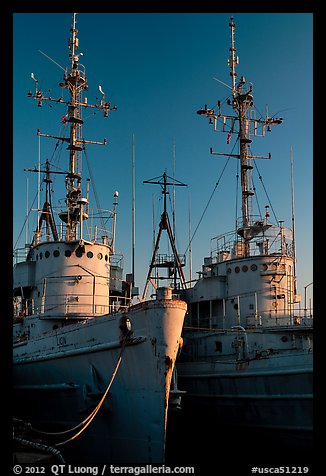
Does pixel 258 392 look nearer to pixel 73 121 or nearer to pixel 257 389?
pixel 257 389

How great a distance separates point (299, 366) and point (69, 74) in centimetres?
1593

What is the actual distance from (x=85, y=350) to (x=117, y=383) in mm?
1462

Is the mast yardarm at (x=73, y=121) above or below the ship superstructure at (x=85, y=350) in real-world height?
above

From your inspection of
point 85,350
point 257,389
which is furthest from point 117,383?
point 257,389

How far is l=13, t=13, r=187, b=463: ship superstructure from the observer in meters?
13.8

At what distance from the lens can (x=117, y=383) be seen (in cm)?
1437

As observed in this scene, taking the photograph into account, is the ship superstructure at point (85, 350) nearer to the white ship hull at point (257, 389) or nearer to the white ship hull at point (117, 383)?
the white ship hull at point (117, 383)

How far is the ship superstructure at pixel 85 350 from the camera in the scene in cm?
1376

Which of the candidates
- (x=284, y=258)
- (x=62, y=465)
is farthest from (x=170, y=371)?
(x=284, y=258)

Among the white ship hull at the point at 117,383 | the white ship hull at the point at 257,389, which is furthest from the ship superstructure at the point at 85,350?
the white ship hull at the point at 257,389

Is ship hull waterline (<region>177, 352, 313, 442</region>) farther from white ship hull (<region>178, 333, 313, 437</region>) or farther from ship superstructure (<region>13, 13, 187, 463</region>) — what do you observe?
ship superstructure (<region>13, 13, 187, 463</region>)

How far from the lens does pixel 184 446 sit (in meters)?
19.8

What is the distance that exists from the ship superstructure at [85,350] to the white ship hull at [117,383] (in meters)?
0.03
